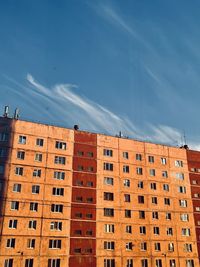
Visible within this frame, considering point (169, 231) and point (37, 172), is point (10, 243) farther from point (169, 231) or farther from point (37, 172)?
point (169, 231)

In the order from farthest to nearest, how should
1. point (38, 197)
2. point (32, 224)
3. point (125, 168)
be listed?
point (125, 168), point (38, 197), point (32, 224)

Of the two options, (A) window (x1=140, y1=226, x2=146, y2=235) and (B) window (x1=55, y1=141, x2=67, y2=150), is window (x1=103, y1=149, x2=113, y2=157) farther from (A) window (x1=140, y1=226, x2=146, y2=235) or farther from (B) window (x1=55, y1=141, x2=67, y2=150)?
(A) window (x1=140, y1=226, x2=146, y2=235)

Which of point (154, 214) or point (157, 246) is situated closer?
point (157, 246)

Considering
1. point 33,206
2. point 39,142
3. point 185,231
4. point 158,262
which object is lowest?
point 158,262

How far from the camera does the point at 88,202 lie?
191 ft

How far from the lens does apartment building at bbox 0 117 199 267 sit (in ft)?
172

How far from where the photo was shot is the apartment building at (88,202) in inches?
2069

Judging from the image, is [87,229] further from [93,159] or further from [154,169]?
[154,169]

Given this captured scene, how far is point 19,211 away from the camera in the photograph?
52750mm

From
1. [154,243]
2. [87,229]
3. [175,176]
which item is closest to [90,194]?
[87,229]

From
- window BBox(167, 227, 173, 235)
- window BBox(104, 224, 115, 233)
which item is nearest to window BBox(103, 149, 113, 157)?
window BBox(104, 224, 115, 233)

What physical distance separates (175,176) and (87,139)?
68.9 ft

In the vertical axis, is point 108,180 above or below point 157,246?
above

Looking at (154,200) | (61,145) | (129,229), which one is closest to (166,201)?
(154,200)
